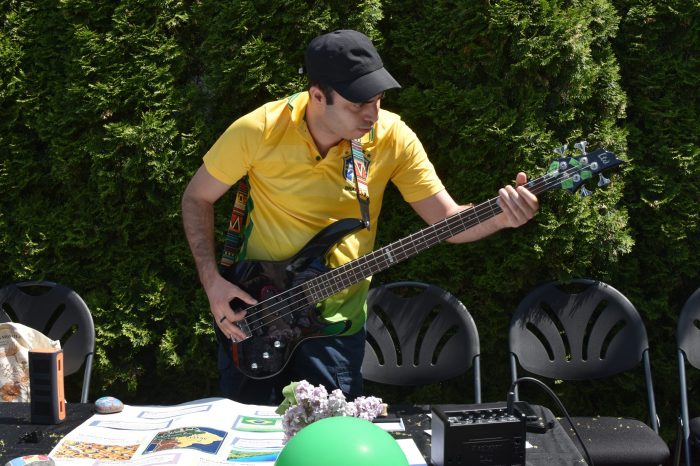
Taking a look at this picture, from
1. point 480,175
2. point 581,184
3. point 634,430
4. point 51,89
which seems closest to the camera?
point 581,184

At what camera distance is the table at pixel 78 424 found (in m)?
1.99

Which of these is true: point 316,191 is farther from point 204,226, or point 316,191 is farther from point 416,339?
point 416,339

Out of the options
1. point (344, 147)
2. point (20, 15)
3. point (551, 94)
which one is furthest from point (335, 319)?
point (20, 15)

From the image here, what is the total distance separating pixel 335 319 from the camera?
2814mm

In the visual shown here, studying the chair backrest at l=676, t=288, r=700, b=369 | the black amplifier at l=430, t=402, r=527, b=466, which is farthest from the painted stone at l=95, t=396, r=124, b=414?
the chair backrest at l=676, t=288, r=700, b=369

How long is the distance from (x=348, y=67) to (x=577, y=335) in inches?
65.4

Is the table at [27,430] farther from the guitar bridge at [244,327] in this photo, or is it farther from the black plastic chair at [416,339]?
the black plastic chair at [416,339]

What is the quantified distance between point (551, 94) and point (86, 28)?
7.42ft

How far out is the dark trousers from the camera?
2805 millimetres

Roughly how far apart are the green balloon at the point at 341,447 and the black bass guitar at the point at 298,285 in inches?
51.2

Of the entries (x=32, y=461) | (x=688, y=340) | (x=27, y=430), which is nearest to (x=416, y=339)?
(x=688, y=340)

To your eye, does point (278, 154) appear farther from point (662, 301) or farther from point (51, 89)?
point (662, 301)

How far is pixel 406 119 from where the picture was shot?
11.9 ft

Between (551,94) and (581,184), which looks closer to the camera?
(581,184)
